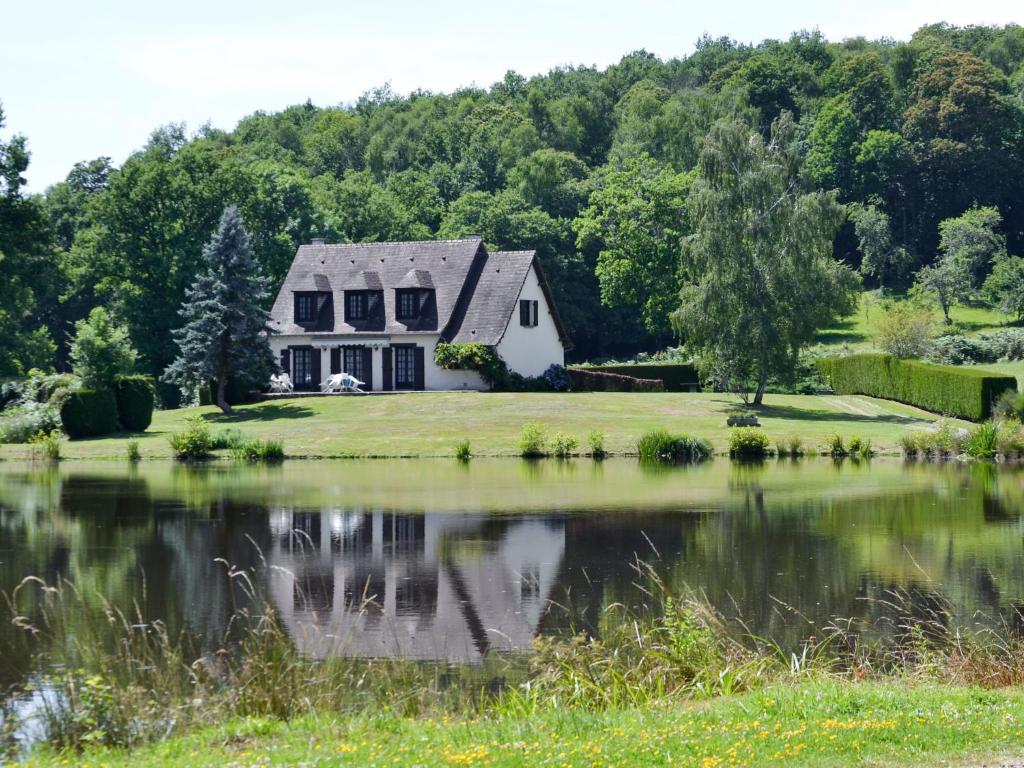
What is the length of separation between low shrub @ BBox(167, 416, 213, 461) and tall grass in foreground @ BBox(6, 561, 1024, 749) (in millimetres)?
27935

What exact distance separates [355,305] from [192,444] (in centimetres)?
2171

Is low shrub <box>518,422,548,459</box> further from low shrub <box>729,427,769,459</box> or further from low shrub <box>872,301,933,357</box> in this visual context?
low shrub <box>872,301,933,357</box>

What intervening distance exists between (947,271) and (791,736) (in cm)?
7858

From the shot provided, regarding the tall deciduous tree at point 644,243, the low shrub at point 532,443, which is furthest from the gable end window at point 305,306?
the low shrub at point 532,443

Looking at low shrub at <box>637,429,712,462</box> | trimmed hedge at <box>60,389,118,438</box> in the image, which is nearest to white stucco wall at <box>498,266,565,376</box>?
trimmed hedge at <box>60,389,118,438</box>

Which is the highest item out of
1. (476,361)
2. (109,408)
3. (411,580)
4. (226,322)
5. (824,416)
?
(226,322)

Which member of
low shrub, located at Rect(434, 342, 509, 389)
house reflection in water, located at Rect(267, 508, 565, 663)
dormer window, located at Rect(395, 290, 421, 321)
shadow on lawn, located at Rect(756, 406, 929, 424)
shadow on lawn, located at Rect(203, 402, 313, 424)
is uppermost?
dormer window, located at Rect(395, 290, 421, 321)

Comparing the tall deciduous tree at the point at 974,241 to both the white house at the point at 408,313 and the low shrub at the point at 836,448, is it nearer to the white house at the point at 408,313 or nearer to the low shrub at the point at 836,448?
A: the white house at the point at 408,313

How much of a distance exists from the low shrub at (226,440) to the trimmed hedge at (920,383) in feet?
85.1

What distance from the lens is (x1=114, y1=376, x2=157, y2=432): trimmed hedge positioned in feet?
167

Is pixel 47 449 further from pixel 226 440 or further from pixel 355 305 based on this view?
pixel 355 305

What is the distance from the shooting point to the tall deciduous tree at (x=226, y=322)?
55500 millimetres

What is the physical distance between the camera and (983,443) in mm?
41969

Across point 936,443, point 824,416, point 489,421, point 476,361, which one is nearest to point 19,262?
point 476,361
